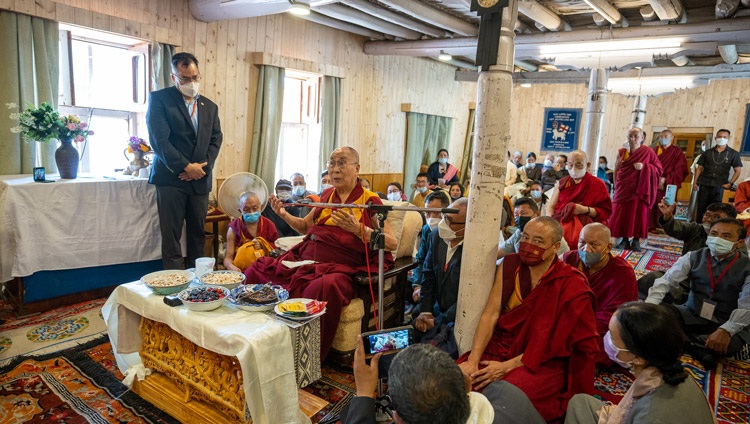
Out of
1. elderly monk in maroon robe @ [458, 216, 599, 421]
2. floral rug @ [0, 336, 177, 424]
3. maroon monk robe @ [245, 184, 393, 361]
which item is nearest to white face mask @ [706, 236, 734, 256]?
elderly monk in maroon robe @ [458, 216, 599, 421]

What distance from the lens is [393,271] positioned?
2.83 meters

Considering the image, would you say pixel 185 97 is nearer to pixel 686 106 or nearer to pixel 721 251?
pixel 721 251

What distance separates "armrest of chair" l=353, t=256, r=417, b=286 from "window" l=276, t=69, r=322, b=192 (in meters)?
3.39

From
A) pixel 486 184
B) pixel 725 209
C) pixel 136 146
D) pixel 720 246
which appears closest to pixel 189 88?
pixel 136 146

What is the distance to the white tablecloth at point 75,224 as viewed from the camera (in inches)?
125

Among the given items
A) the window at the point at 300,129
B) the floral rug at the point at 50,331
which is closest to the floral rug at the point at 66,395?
the floral rug at the point at 50,331

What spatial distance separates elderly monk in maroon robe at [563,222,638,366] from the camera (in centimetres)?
290

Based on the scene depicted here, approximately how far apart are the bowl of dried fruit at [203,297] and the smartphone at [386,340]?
897 millimetres

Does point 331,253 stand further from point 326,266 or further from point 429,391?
point 429,391

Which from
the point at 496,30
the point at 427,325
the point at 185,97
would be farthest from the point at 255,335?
the point at 185,97

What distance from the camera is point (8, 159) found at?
3.52 m

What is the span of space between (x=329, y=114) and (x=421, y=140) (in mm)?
2710

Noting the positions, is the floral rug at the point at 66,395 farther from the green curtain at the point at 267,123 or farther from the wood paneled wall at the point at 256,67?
the green curtain at the point at 267,123

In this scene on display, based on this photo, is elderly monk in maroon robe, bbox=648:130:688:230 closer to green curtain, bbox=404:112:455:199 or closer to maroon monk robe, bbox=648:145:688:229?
maroon monk robe, bbox=648:145:688:229
